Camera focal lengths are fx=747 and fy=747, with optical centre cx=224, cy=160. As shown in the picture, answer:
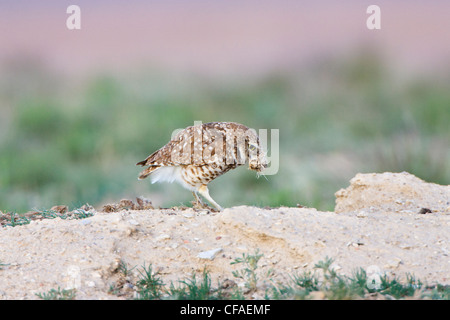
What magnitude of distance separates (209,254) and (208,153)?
2330 millimetres

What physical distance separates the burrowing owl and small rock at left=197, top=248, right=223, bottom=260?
1.92 m

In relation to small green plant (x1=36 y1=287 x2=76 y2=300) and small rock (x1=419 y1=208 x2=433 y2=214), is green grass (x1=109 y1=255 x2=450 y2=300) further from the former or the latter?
small rock (x1=419 y1=208 x2=433 y2=214)

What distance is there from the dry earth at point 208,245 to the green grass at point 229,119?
10.5 feet

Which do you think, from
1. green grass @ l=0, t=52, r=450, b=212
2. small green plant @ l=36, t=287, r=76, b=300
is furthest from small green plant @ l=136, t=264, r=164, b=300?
green grass @ l=0, t=52, r=450, b=212

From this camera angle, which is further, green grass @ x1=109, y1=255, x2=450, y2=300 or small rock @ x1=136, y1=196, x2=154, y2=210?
small rock @ x1=136, y1=196, x2=154, y2=210

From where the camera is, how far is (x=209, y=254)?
609 centimetres

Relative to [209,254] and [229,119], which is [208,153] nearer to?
[209,254]

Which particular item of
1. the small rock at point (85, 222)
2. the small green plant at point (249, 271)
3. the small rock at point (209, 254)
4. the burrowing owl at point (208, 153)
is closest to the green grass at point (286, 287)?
the small green plant at point (249, 271)

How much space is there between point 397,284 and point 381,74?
2328cm

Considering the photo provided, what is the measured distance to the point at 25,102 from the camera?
25094 mm

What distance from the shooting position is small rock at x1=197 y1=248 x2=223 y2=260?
6059 mm

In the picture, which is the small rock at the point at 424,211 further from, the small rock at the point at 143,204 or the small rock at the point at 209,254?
the small rock at the point at 143,204

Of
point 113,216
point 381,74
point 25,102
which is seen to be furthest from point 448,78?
Result: point 113,216

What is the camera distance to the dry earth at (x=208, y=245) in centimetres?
584
